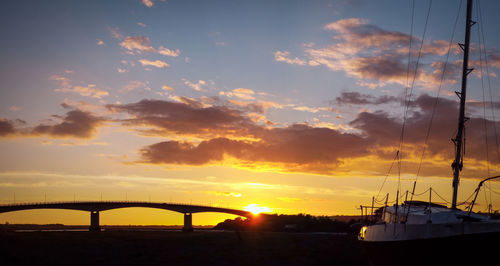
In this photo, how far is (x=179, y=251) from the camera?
2141 inches

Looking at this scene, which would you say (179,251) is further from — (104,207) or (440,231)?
(104,207)

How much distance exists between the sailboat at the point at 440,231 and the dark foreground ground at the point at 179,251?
16.0m

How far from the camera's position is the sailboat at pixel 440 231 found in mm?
25703

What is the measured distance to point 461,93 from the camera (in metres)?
36.0

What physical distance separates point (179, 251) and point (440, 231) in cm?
3383

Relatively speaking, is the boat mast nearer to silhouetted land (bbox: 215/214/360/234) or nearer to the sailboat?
the sailboat

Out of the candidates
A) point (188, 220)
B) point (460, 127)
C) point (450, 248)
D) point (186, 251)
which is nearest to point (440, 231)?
point (450, 248)

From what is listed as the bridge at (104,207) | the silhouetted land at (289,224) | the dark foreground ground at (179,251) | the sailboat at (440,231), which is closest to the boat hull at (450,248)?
the sailboat at (440,231)

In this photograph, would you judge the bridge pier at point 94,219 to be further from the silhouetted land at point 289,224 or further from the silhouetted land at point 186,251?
the silhouetted land at point 186,251

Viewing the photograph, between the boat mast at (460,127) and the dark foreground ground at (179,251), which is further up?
the boat mast at (460,127)

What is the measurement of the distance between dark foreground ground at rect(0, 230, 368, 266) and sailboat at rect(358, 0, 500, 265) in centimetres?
1601

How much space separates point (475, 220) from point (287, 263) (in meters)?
23.5

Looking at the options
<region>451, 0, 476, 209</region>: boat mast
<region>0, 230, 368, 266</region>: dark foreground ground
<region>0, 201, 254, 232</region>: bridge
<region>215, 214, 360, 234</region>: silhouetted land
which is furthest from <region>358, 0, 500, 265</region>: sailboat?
<region>0, 201, 254, 232</region>: bridge

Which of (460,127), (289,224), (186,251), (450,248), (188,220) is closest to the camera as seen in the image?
(450,248)
